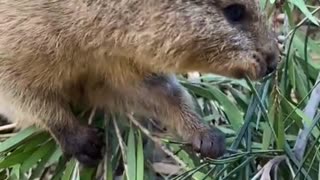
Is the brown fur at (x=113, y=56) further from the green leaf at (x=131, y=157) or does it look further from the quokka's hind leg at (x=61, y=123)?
the green leaf at (x=131, y=157)

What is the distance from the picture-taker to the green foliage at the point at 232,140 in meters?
2.49

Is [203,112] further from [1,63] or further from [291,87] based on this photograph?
[1,63]

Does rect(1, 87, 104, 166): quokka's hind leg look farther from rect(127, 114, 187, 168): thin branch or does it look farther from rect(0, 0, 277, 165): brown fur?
rect(127, 114, 187, 168): thin branch

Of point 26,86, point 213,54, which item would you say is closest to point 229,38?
point 213,54

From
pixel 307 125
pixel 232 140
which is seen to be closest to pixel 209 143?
pixel 232 140

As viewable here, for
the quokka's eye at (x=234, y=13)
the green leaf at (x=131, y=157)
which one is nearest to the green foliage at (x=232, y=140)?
the green leaf at (x=131, y=157)

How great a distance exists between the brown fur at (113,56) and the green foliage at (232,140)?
7 centimetres

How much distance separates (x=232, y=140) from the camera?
2893 millimetres

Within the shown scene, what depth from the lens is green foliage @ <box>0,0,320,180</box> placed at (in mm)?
2494

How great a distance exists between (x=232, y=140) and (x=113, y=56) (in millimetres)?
484

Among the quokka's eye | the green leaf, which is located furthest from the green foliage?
the quokka's eye

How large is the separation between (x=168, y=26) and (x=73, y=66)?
1.08 feet

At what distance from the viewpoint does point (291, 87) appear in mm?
2941

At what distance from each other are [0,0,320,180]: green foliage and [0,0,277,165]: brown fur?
7 cm
